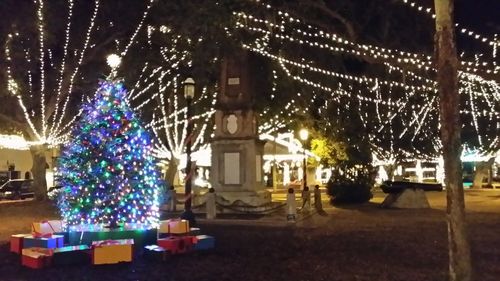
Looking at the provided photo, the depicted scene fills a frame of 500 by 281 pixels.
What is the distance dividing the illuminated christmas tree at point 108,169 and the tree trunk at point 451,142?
7.41 meters

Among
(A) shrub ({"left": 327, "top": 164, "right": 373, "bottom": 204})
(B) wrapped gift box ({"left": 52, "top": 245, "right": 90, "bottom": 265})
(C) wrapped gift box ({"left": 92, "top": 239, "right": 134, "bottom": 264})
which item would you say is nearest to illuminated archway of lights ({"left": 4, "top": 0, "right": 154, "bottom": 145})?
(A) shrub ({"left": 327, "top": 164, "right": 373, "bottom": 204})

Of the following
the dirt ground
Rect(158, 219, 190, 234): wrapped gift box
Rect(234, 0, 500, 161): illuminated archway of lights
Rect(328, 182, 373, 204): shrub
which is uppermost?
Rect(234, 0, 500, 161): illuminated archway of lights

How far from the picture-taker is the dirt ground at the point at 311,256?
1006 cm

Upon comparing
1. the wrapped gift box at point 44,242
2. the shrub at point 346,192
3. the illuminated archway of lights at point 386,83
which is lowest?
the wrapped gift box at point 44,242

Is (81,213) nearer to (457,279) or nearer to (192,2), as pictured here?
(457,279)

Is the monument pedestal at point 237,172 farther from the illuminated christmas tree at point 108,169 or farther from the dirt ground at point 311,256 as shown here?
the illuminated christmas tree at point 108,169

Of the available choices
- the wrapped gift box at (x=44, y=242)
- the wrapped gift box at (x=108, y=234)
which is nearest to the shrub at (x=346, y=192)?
the wrapped gift box at (x=108, y=234)

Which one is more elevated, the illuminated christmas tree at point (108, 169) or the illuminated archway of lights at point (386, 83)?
the illuminated archway of lights at point (386, 83)

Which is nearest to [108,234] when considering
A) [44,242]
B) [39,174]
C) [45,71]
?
[44,242]

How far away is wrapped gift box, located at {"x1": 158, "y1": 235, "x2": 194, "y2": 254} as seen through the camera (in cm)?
1224

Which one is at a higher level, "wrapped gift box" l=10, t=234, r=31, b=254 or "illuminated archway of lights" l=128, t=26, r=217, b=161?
"illuminated archway of lights" l=128, t=26, r=217, b=161

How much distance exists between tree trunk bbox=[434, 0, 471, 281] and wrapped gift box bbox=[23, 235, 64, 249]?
→ 8.14 meters

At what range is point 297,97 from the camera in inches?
1236

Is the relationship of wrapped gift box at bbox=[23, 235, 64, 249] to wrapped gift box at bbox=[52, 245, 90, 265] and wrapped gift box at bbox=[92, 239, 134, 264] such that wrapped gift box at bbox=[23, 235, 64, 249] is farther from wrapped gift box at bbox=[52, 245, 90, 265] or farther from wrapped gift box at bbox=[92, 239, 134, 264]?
wrapped gift box at bbox=[92, 239, 134, 264]
